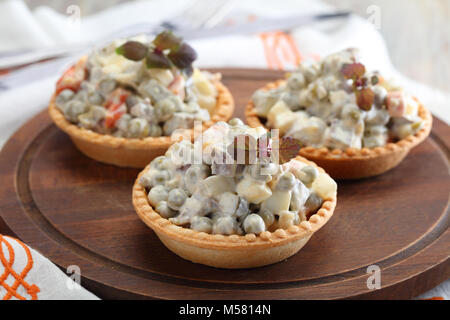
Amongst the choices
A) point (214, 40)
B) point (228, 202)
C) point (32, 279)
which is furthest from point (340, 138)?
point (214, 40)

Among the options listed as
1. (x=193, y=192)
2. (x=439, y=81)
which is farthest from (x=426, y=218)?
(x=439, y=81)

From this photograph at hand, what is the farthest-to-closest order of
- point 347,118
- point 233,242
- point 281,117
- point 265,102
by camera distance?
point 265,102 < point 281,117 < point 347,118 < point 233,242

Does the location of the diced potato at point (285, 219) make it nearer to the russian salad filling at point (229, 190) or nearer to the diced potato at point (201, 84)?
the russian salad filling at point (229, 190)

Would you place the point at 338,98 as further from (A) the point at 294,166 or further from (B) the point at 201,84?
(B) the point at 201,84

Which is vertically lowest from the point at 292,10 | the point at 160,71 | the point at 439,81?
the point at 439,81
